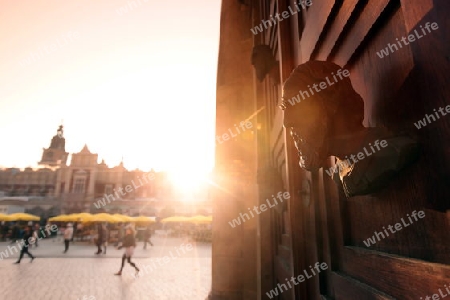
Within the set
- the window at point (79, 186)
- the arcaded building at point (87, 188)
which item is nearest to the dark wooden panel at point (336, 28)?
the arcaded building at point (87, 188)

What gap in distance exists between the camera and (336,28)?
97 centimetres

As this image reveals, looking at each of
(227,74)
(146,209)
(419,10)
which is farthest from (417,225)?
(146,209)

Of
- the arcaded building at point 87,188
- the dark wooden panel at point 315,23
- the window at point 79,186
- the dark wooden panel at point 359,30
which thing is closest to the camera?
the dark wooden panel at point 359,30

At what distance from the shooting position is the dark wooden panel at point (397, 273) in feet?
1.61

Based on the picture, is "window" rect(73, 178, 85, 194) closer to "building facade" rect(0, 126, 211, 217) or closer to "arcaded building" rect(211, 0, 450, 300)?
"building facade" rect(0, 126, 211, 217)

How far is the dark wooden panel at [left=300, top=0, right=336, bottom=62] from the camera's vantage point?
3.43 ft

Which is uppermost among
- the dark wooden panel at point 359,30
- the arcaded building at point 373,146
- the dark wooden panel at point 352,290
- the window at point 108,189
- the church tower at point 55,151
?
the church tower at point 55,151

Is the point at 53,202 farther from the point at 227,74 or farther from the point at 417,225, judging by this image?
the point at 417,225

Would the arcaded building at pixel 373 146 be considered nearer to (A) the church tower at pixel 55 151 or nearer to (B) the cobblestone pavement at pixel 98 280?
(B) the cobblestone pavement at pixel 98 280

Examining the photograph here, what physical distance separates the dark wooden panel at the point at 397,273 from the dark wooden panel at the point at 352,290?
0.02 meters

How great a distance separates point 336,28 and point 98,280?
1067cm

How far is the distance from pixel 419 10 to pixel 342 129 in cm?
29

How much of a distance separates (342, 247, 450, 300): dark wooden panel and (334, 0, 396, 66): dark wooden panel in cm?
57

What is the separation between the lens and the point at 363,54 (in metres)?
0.82
